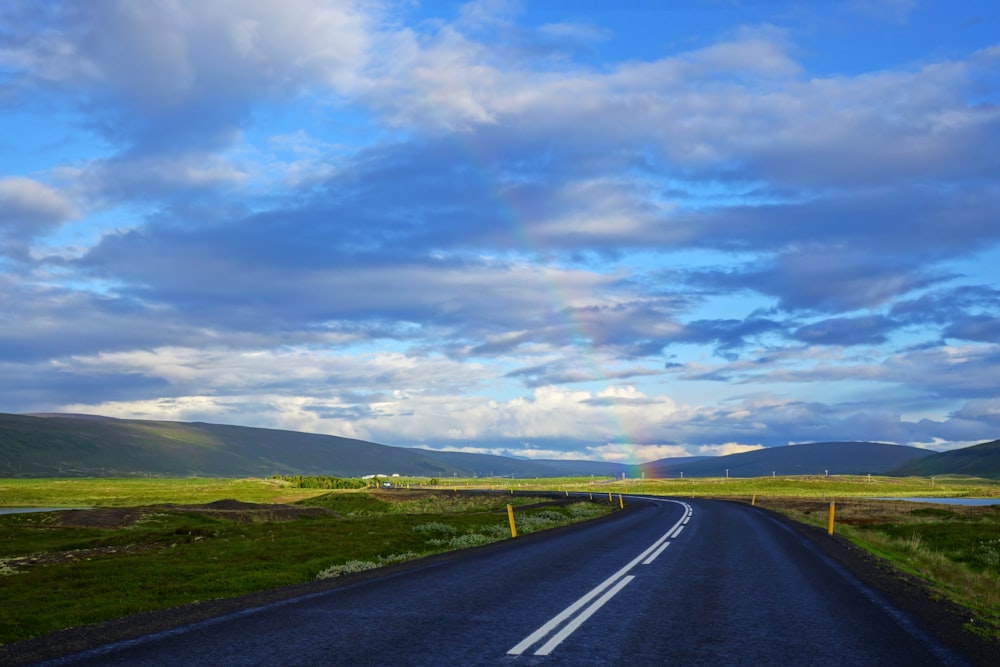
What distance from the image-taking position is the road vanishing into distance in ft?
27.9

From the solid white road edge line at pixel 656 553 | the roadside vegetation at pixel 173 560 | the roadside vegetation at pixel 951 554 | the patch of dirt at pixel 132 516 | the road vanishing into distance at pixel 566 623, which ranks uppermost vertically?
the road vanishing into distance at pixel 566 623

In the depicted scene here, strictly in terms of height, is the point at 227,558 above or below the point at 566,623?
below

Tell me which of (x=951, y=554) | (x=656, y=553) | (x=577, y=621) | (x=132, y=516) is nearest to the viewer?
(x=577, y=621)

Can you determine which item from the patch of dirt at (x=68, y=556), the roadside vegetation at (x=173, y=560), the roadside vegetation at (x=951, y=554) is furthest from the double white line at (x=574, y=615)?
the patch of dirt at (x=68, y=556)

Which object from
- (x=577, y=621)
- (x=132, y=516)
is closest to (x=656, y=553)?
(x=577, y=621)

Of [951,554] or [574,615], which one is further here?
[951,554]

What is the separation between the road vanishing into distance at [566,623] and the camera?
27.9 ft

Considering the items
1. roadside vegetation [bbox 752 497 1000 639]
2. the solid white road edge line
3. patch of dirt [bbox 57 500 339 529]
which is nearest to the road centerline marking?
the solid white road edge line

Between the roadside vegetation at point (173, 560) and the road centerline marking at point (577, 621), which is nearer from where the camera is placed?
the road centerline marking at point (577, 621)

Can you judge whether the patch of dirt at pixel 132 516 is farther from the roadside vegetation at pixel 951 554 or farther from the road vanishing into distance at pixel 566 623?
the road vanishing into distance at pixel 566 623

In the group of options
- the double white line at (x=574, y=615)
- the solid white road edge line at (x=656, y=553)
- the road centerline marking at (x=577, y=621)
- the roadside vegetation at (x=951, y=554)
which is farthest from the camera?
the solid white road edge line at (x=656, y=553)

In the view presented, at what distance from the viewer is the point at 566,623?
1042 centimetres

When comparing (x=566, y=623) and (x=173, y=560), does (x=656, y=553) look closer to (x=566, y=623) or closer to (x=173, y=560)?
(x=566, y=623)

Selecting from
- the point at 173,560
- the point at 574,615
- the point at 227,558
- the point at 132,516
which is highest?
the point at 574,615
